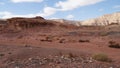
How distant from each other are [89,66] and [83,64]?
48 cm

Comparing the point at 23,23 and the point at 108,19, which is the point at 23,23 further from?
the point at 108,19

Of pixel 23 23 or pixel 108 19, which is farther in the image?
pixel 108 19

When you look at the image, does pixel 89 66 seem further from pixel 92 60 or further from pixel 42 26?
pixel 42 26

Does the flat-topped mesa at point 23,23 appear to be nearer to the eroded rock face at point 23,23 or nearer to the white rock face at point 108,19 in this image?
the eroded rock face at point 23,23

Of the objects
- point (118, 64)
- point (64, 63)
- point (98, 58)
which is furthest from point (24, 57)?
point (118, 64)

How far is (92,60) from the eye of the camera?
15.7 m

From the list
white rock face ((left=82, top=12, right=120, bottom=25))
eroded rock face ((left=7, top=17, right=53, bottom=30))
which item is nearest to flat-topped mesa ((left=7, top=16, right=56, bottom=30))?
eroded rock face ((left=7, top=17, right=53, bottom=30))

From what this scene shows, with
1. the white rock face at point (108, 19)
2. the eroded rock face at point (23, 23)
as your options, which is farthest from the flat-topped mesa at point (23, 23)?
the white rock face at point (108, 19)

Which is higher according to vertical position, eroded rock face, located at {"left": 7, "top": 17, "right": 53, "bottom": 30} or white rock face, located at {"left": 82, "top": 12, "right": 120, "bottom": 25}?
eroded rock face, located at {"left": 7, "top": 17, "right": 53, "bottom": 30}

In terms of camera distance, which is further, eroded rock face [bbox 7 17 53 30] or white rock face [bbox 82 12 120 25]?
white rock face [bbox 82 12 120 25]

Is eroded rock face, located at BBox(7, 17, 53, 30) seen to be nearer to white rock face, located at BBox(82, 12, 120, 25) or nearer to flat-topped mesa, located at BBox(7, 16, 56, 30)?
flat-topped mesa, located at BBox(7, 16, 56, 30)

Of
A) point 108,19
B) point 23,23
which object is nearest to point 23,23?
point 23,23

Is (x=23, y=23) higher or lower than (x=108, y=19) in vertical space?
higher

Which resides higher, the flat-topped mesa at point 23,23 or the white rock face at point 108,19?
the flat-topped mesa at point 23,23
